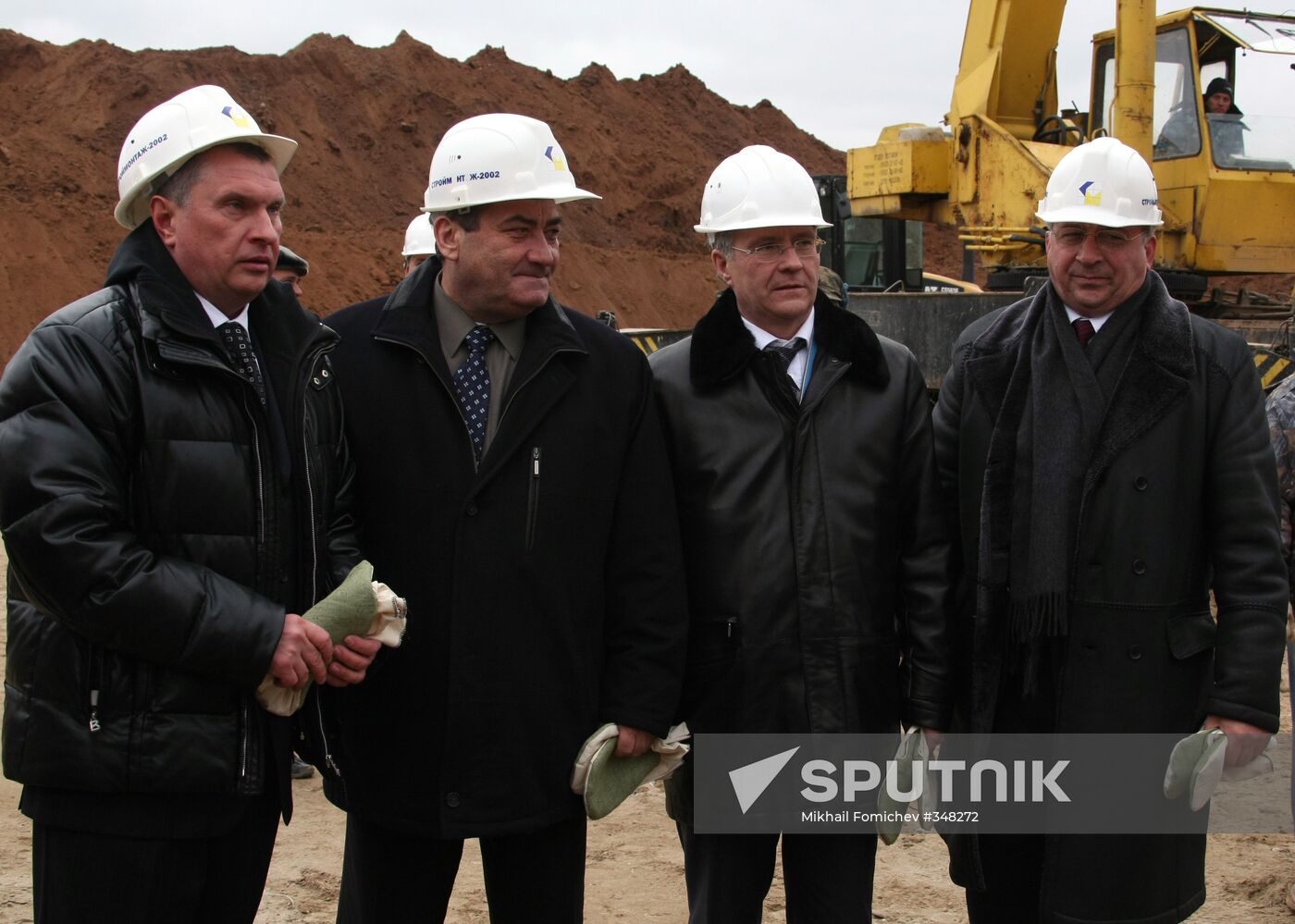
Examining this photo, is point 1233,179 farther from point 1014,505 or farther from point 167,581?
point 167,581

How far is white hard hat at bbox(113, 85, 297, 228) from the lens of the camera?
8.95 ft

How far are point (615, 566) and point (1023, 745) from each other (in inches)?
44.1

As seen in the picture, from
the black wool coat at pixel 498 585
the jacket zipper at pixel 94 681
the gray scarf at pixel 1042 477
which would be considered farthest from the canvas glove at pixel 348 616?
the gray scarf at pixel 1042 477

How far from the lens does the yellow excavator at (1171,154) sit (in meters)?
9.95

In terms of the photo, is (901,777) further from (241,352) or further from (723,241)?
(241,352)

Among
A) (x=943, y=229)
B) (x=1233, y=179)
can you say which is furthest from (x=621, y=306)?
(x=1233, y=179)

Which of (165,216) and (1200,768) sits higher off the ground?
(165,216)

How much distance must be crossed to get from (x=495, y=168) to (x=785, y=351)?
840 mm

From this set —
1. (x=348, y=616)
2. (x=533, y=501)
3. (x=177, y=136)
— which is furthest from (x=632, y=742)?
(x=177, y=136)

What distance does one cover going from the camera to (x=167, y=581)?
2.51 meters

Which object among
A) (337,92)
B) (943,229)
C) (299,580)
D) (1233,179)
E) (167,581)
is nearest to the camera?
(167,581)

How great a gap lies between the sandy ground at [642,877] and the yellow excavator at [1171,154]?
15.4 ft

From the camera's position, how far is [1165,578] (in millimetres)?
3160

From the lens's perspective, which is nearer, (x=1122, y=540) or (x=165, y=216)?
(x=165, y=216)
